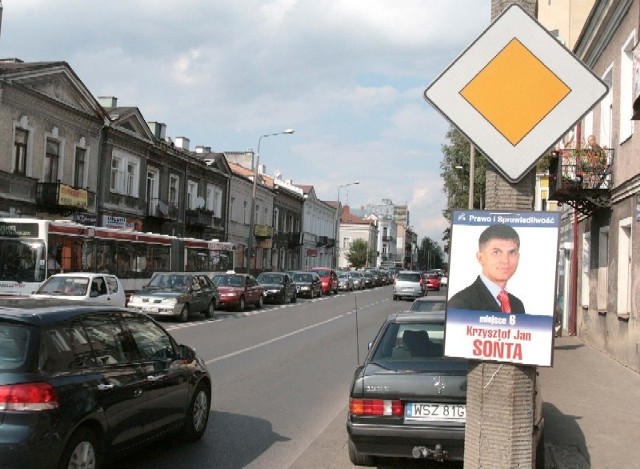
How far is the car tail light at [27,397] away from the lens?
4840mm

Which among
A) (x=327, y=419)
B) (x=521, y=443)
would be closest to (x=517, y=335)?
(x=521, y=443)

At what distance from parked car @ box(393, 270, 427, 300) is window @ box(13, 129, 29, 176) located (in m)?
21.4

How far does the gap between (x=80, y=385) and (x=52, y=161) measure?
29340mm

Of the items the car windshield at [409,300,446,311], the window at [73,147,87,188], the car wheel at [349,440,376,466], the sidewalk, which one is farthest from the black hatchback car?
the window at [73,147,87,188]

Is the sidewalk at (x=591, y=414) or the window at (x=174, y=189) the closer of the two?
the sidewalk at (x=591, y=414)

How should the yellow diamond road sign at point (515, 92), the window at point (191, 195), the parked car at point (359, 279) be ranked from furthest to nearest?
the parked car at point (359, 279) → the window at point (191, 195) → the yellow diamond road sign at point (515, 92)

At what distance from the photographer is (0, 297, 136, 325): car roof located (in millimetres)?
5340

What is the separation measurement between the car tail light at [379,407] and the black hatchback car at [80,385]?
186 centimetres

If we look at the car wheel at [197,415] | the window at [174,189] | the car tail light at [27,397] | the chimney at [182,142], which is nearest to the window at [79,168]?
the window at [174,189]

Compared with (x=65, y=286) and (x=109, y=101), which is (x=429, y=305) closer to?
(x=65, y=286)

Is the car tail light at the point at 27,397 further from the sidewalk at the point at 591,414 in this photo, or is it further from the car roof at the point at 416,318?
the sidewalk at the point at 591,414

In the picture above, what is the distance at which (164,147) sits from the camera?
43344mm

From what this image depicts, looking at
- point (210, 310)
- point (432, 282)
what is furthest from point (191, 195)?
point (210, 310)

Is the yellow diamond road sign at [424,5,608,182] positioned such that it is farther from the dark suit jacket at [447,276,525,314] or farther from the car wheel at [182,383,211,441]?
the car wheel at [182,383,211,441]
